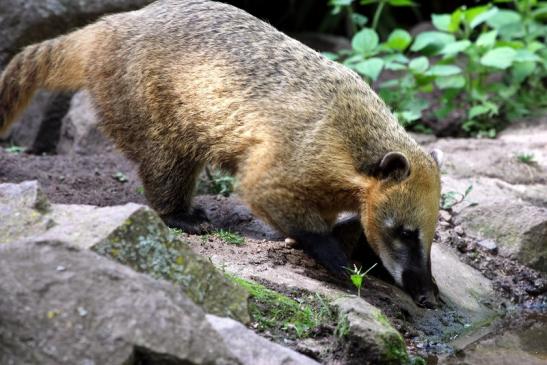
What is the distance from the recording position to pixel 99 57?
6.68 metres

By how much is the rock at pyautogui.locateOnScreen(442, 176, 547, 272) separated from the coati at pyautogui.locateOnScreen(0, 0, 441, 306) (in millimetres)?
1270

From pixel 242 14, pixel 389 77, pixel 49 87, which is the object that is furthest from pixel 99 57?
pixel 389 77

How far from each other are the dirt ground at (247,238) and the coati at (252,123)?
0.21m

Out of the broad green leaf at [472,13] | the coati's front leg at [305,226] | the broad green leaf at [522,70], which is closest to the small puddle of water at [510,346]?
the coati's front leg at [305,226]

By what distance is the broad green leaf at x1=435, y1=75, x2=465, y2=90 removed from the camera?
31.5 feet

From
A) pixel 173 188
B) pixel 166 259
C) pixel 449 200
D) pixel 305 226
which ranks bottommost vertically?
pixel 449 200

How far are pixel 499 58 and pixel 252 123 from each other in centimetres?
393

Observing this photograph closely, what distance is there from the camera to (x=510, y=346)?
5496 mm

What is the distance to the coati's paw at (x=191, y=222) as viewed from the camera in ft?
21.6

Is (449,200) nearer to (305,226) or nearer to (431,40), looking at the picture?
(305,226)

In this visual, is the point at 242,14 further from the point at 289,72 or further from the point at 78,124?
the point at 78,124

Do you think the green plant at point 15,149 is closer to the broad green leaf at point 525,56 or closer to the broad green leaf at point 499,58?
the broad green leaf at point 499,58

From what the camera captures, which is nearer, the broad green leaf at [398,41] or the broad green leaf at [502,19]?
the broad green leaf at [398,41]

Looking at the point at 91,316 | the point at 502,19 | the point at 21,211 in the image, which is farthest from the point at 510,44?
the point at 91,316
